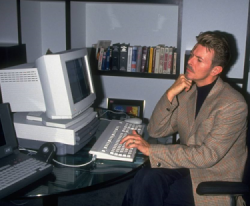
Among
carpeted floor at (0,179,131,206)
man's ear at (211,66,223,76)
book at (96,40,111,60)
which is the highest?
book at (96,40,111,60)

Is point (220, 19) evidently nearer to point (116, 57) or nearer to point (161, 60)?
point (161, 60)

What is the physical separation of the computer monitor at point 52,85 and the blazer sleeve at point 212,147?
50 centimetres

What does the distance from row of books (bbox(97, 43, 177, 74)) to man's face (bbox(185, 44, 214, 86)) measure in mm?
1071

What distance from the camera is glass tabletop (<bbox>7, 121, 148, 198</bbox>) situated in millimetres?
1364

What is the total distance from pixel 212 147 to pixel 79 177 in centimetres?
64

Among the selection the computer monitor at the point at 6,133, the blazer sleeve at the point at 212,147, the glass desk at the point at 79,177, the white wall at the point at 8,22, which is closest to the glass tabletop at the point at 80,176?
the glass desk at the point at 79,177

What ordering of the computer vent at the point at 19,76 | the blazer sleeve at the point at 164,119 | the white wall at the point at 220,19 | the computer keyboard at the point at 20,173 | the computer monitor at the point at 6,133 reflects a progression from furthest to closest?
the white wall at the point at 220,19
the blazer sleeve at the point at 164,119
the computer vent at the point at 19,76
the computer monitor at the point at 6,133
the computer keyboard at the point at 20,173

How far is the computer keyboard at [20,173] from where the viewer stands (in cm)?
131

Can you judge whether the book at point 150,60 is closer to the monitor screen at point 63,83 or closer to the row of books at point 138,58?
the row of books at point 138,58

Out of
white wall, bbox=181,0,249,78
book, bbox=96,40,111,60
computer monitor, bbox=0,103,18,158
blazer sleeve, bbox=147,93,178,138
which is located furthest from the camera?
book, bbox=96,40,111,60

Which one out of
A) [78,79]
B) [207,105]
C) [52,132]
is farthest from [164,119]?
[52,132]

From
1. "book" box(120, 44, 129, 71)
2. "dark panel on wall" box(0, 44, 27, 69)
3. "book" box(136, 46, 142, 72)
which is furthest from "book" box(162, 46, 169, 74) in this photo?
"dark panel on wall" box(0, 44, 27, 69)

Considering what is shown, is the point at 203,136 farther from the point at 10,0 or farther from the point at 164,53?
the point at 10,0

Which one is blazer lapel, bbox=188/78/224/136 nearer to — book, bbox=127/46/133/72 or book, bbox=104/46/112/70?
book, bbox=127/46/133/72
